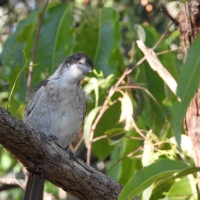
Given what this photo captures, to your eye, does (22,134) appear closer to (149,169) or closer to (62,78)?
(149,169)

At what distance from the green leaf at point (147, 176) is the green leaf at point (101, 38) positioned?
1.65 m

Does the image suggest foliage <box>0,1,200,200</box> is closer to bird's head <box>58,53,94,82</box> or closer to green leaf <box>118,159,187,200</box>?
bird's head <box>58,53,94,82</box>

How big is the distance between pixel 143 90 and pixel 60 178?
1.53m

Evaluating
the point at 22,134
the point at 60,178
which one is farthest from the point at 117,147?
the point at 22,134

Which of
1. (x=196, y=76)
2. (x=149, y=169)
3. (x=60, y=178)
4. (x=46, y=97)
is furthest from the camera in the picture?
(x=46, y=97)

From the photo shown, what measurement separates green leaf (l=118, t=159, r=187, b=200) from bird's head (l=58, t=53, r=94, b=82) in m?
1.49

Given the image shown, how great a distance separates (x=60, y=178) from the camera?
3.05 meters

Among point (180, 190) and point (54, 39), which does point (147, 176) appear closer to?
point (180, 190)

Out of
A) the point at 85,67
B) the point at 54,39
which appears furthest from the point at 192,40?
the point at 54,39

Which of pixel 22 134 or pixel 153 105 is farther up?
pixel 22 134

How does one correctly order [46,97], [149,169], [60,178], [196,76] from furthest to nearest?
1. [46,97]
2. [60,178]
3. [149,169]
4. [196,76]

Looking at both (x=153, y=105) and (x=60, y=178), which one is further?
(x=153, y=105)

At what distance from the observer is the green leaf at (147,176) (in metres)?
2.50

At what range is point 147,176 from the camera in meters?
2.56
